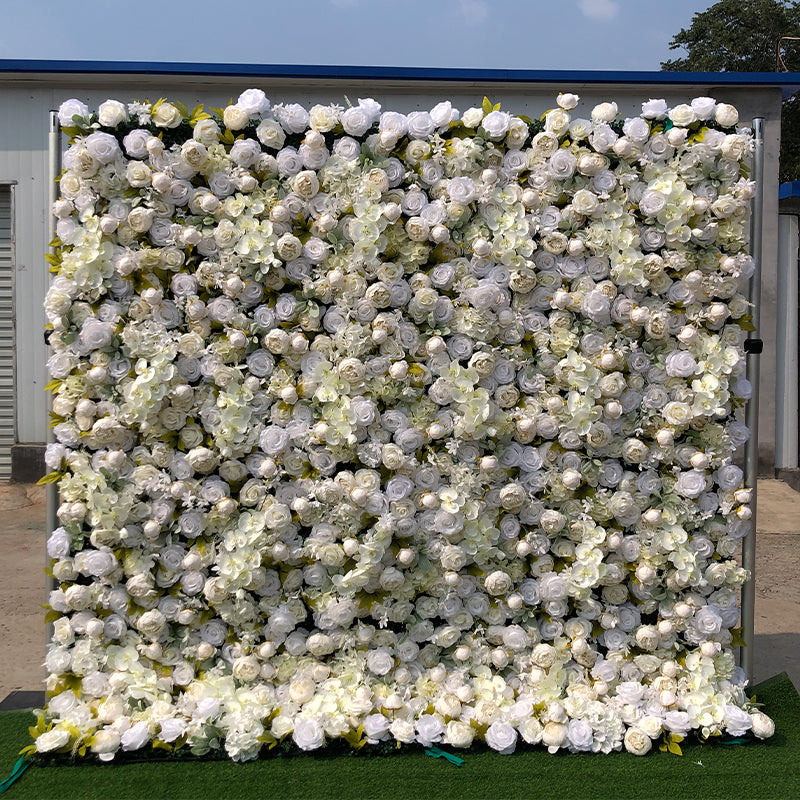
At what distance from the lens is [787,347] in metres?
7.04

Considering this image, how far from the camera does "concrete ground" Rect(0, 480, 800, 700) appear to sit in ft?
10.9

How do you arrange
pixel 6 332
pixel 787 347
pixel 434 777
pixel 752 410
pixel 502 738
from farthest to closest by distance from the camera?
pixel 787 347 < pixel 6 332 < pixel 752 410 < pixel 502 738 < pixel 434 777

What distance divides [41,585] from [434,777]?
3214 mm

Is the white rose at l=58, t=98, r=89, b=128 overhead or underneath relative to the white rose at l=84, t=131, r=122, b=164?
overhead

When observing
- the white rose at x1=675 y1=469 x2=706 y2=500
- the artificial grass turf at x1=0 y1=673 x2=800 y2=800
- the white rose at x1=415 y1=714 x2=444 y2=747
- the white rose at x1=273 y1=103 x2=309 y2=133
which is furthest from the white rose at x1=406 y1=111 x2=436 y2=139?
the artificial grass turf at x1=0 y1=673 x2=800 y2=800

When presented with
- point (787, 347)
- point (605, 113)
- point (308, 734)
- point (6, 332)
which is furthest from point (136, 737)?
point (787, 347)

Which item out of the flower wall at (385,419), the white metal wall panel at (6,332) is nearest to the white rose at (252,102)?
the flower wall at (385,419)

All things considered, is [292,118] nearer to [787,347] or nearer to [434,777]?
[434,777]

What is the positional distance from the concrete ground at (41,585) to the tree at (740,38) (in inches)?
647

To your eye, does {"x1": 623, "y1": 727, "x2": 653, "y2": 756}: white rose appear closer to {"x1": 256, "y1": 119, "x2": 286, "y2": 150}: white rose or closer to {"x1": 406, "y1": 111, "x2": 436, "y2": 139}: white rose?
{"x1": 406, "y1": 111, "x2": 436, "y2": 139}: white rose

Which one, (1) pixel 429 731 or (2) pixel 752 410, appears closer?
(1) pixel 429 731

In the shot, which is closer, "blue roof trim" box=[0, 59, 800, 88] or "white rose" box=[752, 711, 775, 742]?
"white rose" box=[752, 711, 775, 742]

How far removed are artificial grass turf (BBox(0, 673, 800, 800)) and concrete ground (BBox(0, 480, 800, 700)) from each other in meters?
0.92

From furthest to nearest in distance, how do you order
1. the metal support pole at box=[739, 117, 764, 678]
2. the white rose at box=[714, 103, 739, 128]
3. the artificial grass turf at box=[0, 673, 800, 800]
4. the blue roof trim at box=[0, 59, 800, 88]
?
the blue roof trim at box=[0, 59, 800, 88] → the metal support pole at box=[739, 117, 764, 678] → the white rose at box=[714, 103, 739, 128] → the artificial grass turf at box=[0, 673, 800, 800]
